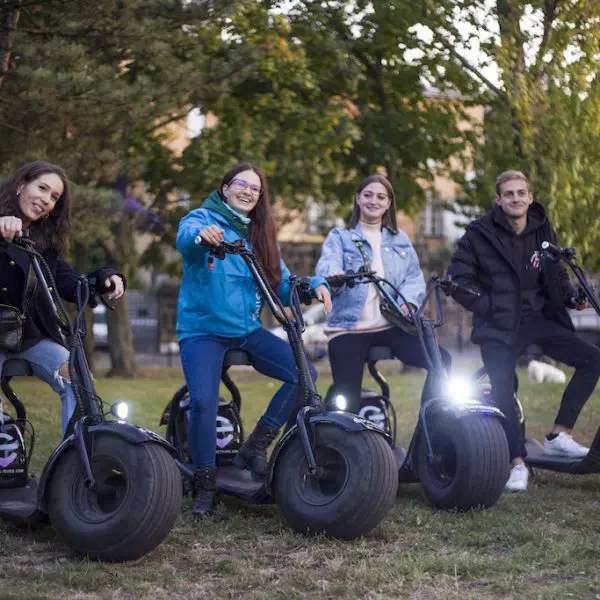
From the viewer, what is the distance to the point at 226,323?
629 centimetres

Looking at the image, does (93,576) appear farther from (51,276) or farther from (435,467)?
(435,467)

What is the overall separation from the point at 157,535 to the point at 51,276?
140 cm

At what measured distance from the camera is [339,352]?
7.14 metres

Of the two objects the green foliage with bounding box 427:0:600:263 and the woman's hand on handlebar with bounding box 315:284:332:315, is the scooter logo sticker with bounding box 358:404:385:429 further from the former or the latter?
the green foliage with bounding box 427:0:600:263

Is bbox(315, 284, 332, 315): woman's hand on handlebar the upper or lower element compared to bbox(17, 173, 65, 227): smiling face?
lower

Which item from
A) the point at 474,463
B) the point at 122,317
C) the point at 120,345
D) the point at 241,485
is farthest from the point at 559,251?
the point at 122,317

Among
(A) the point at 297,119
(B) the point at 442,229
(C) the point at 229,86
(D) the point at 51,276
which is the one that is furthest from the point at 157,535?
(B) the point at 442,229

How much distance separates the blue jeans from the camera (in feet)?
20.5

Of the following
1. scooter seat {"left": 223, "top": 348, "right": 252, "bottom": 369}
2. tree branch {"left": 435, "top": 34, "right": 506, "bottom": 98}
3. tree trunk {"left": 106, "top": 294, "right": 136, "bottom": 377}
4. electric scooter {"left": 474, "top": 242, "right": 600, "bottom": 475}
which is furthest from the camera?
tree trunk {"left": 106, "top": 294, "right": 136, "bottom": 377}

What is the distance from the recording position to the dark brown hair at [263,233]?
6.47m

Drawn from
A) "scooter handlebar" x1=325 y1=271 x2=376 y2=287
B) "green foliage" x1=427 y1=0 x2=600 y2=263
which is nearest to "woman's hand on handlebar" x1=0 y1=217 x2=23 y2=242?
"scooter handlebar" x1=325 y1=271 x2=376 y2=287

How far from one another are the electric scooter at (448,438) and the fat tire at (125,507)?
67.4 inches

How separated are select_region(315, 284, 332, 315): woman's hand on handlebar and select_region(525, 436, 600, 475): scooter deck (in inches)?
80.7

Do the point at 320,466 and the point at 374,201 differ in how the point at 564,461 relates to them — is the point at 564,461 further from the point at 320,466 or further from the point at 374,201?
the point at 320,466
